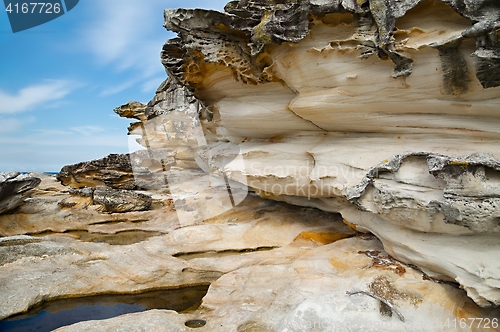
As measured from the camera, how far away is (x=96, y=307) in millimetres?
5871

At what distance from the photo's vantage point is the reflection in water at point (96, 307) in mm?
5332

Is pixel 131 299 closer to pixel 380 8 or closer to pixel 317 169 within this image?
pixel 317 169

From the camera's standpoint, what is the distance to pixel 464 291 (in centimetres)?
512

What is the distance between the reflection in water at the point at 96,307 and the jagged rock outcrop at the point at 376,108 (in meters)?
3.85

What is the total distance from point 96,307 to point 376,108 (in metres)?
6.96

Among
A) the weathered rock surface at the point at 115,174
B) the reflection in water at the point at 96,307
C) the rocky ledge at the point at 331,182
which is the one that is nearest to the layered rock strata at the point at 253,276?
the rocky ledge at the point at 331,182

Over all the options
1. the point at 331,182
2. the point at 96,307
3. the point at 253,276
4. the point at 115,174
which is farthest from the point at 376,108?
the point at 115,174

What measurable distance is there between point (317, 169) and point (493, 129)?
11.7ft

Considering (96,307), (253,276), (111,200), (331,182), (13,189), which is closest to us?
(96,307)

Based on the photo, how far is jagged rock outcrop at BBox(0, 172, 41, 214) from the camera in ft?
36.8

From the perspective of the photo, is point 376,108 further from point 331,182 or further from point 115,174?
point 115,174

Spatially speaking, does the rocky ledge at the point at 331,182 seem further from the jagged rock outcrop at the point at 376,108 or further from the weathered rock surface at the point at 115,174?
the weathered rock surface at the point at 115,174

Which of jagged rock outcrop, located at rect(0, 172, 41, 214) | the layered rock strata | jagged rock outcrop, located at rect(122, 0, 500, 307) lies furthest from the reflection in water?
jagged rock outcrop, located at rect(0, 172, 41, 214)

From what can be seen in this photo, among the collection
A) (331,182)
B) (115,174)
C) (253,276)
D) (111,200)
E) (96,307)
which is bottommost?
(253,276)
